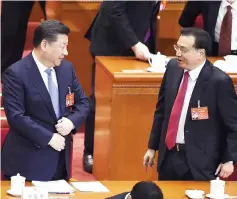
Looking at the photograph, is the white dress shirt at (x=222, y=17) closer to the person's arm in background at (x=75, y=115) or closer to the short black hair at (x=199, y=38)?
the short black hair at (x=199, y=38)

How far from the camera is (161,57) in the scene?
5.37 meters

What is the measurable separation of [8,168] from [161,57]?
52.9 inches

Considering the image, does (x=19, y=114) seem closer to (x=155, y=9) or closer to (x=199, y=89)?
(x=199, y=89)

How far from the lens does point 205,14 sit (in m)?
5.76

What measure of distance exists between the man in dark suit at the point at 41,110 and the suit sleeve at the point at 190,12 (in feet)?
5.08

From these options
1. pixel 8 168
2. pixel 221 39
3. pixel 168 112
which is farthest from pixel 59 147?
pixel 221 39

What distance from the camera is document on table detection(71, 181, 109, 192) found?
14.0 feet

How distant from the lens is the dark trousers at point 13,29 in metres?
6.42

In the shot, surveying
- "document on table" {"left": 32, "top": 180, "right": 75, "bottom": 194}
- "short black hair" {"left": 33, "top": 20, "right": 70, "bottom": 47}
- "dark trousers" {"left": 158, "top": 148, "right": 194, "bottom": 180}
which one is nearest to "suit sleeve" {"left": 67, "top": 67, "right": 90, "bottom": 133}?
"short black hair" {"left": 33, "top": 20, "right": 70, "bottom": 47}

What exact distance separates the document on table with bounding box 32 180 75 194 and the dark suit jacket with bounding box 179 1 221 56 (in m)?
1.86

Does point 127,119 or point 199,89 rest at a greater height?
point 199,89

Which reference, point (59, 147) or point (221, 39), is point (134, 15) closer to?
point (221, 39)

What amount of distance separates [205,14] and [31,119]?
180 centimetres

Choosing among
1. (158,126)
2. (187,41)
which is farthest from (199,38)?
(158,126)
